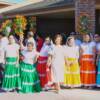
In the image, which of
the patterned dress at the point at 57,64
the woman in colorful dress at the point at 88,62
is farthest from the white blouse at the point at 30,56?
→ the woman in colorful dress at the point at 88,62

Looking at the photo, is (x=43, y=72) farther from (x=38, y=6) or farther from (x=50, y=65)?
(x=38, y=6)

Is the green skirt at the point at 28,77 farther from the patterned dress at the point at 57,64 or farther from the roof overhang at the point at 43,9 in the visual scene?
the roof overhang at the point at 43,9

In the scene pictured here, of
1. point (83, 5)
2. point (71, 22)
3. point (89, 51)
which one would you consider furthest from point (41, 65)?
point (71, 22)

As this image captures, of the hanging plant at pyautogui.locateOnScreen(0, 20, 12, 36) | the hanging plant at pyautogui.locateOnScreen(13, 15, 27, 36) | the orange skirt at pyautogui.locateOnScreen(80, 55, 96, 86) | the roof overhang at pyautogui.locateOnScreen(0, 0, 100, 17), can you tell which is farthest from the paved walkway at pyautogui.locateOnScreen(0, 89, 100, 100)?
the hanging plant at pyautogui.locateOnScreen(13, 15, 27, 36)

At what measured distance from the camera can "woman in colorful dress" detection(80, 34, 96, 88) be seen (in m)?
12.1

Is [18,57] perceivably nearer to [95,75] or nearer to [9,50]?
[9,50]

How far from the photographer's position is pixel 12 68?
11.8 metres

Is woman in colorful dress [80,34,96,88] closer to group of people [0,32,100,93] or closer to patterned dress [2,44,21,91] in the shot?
group of people [0,32,100,93]

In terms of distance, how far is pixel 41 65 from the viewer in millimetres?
12047

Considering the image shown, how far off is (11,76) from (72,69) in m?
1.80

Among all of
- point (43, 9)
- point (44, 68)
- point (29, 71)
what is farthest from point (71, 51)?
point (43, 9)

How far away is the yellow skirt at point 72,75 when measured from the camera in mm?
12086

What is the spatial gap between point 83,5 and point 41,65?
3818 mm

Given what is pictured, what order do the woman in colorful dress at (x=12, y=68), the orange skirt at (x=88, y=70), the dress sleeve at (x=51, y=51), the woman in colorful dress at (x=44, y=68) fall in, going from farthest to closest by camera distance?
the orange skirt at (x=88, y=70), the woman in colorful dress at (x=44, y=68), the woman in colorful dress at (x=12, y=68), the dress sleeve at (x=51, y=51)
